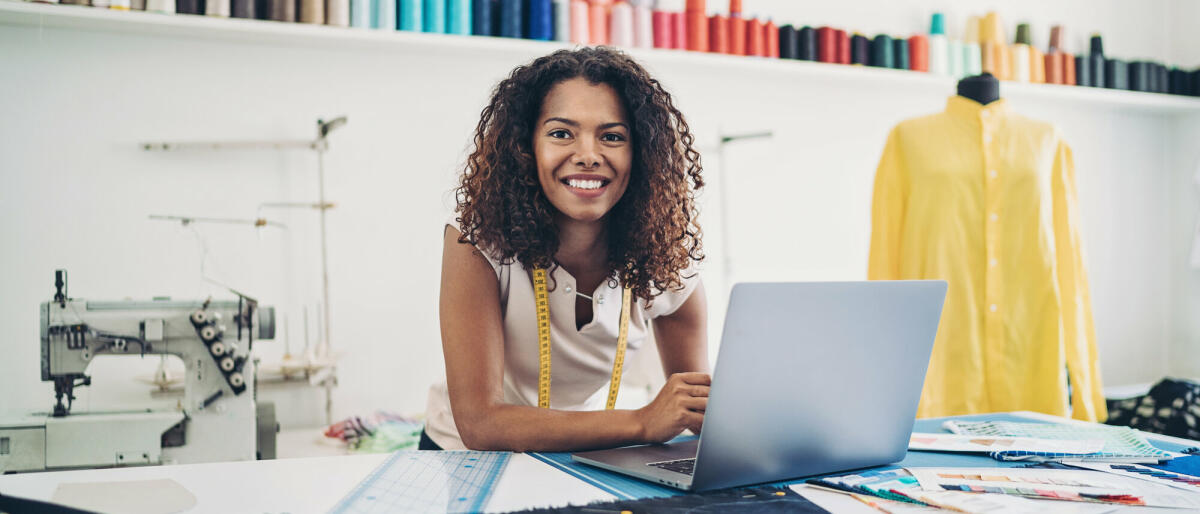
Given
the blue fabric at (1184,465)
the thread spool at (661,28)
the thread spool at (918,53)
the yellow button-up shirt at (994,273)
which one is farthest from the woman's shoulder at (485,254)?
the thread spool at (918,53)

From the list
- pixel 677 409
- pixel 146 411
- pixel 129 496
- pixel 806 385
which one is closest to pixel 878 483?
pixel 806 385

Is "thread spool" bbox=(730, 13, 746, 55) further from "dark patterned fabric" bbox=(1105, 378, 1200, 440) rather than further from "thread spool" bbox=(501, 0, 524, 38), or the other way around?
"dark patterned fabric" bbox=(1105, 378, 1200, 440)

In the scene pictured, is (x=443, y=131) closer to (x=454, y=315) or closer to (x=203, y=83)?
(x=203, y=83)

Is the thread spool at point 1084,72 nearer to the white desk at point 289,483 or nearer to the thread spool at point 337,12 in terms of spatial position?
the thread spool at point 337,12

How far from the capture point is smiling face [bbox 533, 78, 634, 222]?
56.4 inches

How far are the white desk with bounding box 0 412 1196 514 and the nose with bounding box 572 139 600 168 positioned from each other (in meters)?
0.50

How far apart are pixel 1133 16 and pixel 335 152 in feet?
13.4

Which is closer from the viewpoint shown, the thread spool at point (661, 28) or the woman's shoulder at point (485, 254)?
the woman's shoulder at point (485, 254)

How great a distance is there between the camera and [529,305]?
1.45m

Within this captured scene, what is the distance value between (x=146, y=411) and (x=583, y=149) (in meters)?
1.31

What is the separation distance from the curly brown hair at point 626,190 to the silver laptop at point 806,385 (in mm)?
412

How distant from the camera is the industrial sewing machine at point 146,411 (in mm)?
1884

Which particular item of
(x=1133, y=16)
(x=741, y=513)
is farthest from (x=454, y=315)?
(x=1133, y=16)

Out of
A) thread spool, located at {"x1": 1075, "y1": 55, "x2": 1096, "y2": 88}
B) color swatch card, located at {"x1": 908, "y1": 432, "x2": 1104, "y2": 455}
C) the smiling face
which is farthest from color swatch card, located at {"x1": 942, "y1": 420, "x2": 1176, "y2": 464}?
thread spool, located at {"x1": 1075, "y1": 55, "x2": 1096, "y2": 88}
